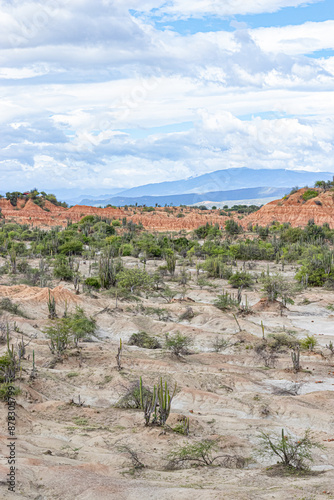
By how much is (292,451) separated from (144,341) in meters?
11.6

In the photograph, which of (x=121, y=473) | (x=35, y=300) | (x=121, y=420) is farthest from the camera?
(x=35, y=300)

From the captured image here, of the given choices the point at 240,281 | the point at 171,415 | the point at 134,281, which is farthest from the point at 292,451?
the point at 240,281

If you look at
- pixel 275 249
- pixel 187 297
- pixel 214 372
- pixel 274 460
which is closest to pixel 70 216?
pixel 275 249

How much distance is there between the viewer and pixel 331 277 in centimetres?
3500

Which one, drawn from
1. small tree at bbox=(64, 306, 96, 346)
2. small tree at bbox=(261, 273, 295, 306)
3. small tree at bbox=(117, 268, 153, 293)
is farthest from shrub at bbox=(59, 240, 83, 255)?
small tree at bbox=(64, 306, 96, 346)

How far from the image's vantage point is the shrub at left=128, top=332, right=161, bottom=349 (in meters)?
21.5

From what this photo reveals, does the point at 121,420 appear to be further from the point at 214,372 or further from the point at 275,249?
the point at 275,249

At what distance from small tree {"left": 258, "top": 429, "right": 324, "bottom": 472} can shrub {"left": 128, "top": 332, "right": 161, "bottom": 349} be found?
9.24 m

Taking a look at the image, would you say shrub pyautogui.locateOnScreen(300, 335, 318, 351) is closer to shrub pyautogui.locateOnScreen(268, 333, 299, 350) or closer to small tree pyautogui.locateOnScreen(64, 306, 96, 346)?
shrub pyautogui.locateOnScreen(268, 333, 299, 350)

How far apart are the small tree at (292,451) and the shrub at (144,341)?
30.3 ft

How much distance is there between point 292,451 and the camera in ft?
35.4

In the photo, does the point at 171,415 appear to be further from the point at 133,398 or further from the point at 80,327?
the point at 80,327

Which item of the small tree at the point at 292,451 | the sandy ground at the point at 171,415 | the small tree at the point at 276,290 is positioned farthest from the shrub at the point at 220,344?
the small tree at the point at 292,451

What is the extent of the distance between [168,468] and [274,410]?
4834 mm
